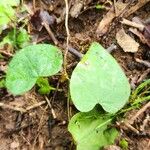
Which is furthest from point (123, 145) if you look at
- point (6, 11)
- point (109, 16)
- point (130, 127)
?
point (6, 11)

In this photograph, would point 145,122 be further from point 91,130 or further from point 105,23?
point 105,23

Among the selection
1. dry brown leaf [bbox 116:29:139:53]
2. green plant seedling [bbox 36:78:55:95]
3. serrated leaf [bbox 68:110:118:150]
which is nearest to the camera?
serrated leaf [bbox 68:110:118:150]

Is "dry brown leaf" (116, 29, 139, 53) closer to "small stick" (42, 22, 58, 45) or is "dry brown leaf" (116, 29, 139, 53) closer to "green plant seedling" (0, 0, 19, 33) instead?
"small stick" (42, 22, 58, 45)

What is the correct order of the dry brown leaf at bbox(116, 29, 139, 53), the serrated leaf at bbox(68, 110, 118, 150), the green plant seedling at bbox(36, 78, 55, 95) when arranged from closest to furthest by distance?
the serrated leaf at bbox(68, 110, 118, 150) → the green plant seedling at bbox(36, 78, 55, 95) → the dry brown leaf at bbox(116, 29, 139, 53)

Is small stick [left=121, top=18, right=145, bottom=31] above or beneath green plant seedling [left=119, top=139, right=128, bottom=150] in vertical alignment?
above

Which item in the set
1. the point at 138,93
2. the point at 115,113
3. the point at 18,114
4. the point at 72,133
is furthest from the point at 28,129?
the point at 138,93

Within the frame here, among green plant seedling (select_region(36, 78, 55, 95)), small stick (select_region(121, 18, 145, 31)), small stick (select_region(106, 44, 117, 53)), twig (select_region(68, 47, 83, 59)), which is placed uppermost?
small stick (select_region(121, 18, 145, 31))

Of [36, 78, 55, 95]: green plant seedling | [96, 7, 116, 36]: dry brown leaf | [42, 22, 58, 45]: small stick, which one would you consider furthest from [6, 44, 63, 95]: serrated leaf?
[96, 7, 116, 36]: dry brown leaf

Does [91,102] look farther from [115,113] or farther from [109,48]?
[109,48]
